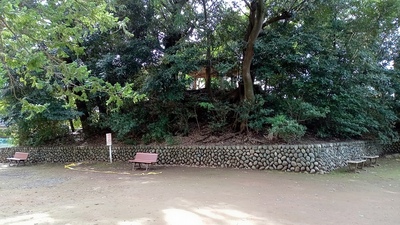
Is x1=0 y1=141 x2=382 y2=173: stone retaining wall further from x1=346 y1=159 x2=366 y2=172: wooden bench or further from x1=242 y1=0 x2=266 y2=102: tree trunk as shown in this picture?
x1=242 y1=0 x2=266 y2=102: tree trunk

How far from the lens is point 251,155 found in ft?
34.8

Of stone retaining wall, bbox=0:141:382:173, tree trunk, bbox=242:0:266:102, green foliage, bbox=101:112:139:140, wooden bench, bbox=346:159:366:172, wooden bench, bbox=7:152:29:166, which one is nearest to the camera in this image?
stone retaining wall, bbox=0:141:382:173

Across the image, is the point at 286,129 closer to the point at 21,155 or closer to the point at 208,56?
the point at 208,56

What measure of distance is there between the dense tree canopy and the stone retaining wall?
2.25 ft

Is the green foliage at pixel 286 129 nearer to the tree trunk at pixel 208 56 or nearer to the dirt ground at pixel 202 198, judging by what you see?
the dirt ground at pixel 202 198

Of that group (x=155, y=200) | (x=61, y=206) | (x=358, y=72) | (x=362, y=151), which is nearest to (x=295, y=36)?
(x=358, y=72)

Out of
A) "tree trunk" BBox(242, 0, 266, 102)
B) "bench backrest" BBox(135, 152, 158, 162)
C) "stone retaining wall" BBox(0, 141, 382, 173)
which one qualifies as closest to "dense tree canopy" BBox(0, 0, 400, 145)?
"tree trunk" BBox(242, 0, 266, 102)

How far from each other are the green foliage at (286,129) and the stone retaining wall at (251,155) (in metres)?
0.49

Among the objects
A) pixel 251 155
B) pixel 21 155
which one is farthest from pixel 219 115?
pixel 21 155

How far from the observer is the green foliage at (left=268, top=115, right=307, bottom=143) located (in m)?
10.1

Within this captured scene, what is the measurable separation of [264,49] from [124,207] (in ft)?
27.8

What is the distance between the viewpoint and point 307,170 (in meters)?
9.74

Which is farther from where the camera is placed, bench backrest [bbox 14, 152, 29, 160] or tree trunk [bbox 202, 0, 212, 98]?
bench backrest [bbox 14, 152, 29, 160]

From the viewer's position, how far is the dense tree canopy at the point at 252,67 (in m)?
11.4
